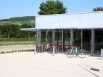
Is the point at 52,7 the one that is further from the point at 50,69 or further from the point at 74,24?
the point at 50,69

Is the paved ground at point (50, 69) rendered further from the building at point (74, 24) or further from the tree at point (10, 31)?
the tree at point (10, 31)

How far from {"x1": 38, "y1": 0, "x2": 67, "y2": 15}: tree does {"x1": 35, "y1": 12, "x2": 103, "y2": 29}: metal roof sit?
130ft

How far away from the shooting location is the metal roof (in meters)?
31.0

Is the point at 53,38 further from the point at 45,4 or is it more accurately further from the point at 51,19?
the point at 45,4

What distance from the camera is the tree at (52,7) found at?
248ft

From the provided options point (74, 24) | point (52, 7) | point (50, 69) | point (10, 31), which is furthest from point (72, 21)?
point (10, 31)

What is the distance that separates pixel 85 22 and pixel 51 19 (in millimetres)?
4450

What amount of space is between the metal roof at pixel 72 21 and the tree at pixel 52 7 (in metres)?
39.8

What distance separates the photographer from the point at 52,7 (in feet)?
252

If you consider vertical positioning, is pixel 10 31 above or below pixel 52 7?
below

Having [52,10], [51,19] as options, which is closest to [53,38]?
[51,19]

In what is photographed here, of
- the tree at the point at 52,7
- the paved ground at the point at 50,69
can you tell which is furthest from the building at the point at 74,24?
the tree at the point at 52,7

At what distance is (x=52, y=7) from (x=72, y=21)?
44327 millimetres

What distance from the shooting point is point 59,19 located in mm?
33969
